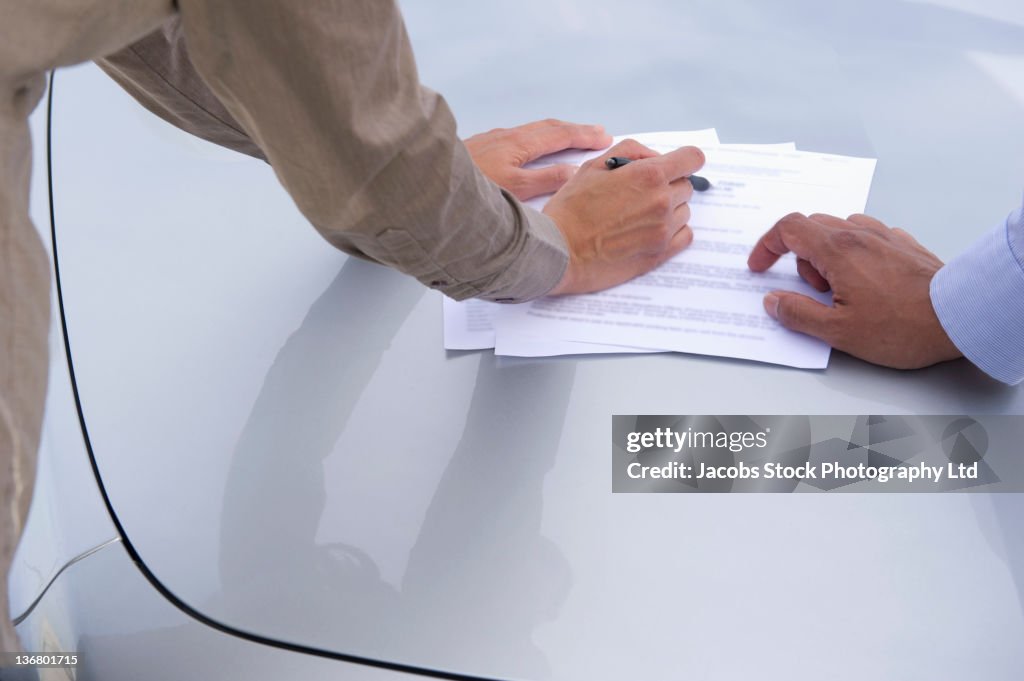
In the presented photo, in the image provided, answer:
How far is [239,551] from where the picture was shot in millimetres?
789

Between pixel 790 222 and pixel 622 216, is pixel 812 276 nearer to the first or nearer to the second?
pixel 790 222

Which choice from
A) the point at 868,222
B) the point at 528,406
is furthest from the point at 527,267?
the point at 868,222

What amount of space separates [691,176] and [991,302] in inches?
13.4

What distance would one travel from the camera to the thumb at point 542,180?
1035mm

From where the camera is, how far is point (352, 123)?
54 centimetres

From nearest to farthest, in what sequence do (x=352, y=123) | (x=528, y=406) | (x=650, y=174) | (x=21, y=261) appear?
(x=21, y=261)
(x=352, y=123)
(x=528, y=406)
(x=650, y=174)

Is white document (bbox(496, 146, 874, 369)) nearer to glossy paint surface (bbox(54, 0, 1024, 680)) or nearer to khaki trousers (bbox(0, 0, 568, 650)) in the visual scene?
glossy paint surface (bbox(54, 0, 1024, 680))

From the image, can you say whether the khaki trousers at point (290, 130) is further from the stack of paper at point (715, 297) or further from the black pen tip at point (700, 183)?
the black pen tip at point (700, 183)

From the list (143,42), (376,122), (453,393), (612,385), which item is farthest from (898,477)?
(143,42)

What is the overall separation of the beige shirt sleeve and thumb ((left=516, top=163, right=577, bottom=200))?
267 millimetres

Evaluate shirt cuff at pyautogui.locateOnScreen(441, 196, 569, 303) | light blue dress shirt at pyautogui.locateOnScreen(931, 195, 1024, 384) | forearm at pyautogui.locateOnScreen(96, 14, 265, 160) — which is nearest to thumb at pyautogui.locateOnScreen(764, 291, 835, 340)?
light blue dress shirt at pyautogui.locateOnScreen(931, 195, 1024, 384)

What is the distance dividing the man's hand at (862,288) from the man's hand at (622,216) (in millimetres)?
99

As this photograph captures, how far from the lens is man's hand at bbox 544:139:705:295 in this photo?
3.08 feet

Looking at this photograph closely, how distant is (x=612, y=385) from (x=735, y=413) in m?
0.12
